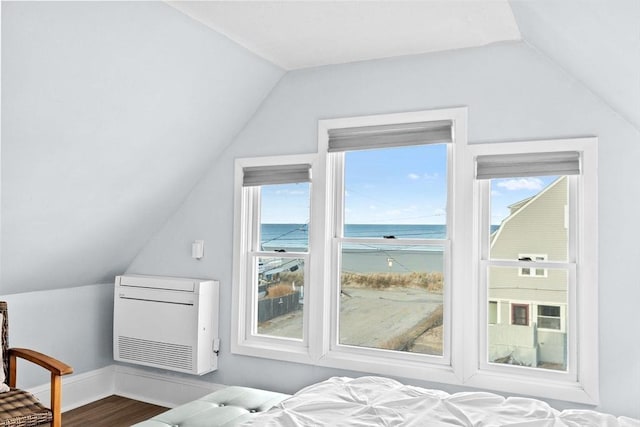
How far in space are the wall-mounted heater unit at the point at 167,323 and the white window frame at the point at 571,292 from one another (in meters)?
1.87

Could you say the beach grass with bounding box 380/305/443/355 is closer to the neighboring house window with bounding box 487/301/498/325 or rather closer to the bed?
the neighboring house window with bounding box 487/301/498/325

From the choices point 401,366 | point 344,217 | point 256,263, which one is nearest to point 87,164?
point 256,263

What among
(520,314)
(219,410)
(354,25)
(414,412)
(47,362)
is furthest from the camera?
(520,314)

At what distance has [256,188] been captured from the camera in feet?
13.1

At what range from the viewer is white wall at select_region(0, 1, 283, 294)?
244 cm

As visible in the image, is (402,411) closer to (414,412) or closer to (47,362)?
(414,412)

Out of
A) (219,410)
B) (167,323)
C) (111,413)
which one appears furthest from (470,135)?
(111,413)

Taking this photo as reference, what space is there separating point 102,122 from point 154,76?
0.40 meters

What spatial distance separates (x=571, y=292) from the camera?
117 inches

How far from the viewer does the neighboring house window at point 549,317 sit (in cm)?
301

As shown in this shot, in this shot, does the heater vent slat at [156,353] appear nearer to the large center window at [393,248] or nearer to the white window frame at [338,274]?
the white window frame at [338,274]

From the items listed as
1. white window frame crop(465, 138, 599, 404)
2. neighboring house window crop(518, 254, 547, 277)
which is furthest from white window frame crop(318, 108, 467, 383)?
neighboring house window crop(518, 254, 547, 277)

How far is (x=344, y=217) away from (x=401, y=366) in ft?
3.48

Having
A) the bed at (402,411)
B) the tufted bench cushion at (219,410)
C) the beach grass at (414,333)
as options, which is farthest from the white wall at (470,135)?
the bed at (402,411)
